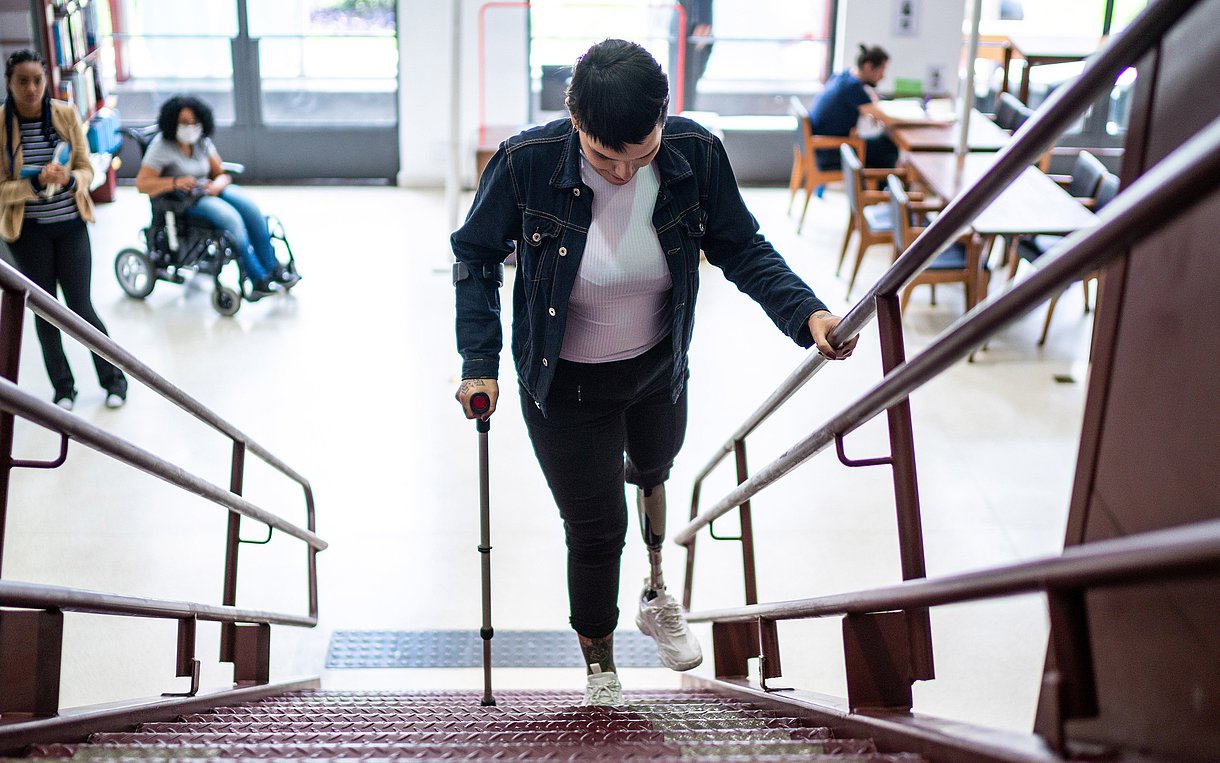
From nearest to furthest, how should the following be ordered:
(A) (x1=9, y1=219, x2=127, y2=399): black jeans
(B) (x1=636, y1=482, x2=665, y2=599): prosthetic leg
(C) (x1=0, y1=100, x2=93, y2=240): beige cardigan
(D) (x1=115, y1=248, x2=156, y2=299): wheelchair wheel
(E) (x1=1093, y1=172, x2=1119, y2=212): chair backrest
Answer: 1. (B) (x1=636, y1=482, x2=665, y2=599): prosthetic leg
2. (C) (x1=0, y1=100, x2=93, y2=240): beige cardigan
3. (A) (x1=9, y1=219, x2=127, y2=399): black jeans
4. (E) (x1=1093, y1=172, x2=1119, y2=212): chair backrest
5. (D) (x1=115, y1=248, x2=156, y2=299): wheelchair wheel

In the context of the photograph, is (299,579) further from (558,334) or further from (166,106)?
(166,106)

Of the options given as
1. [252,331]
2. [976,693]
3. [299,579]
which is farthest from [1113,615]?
[252,331]

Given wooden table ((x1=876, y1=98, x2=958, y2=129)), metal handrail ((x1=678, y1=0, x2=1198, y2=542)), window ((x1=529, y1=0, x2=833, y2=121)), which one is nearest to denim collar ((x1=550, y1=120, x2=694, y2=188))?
metal handrail ((x1=678, y1=0, x2=1198, y2=542))

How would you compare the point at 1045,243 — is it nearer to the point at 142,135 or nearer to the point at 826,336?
the point at 826,336

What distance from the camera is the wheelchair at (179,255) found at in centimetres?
715

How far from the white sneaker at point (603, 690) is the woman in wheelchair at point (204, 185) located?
15.9 ft

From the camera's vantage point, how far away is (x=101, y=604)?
6.60ft

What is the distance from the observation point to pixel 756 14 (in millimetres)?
10281

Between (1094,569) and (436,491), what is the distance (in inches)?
168

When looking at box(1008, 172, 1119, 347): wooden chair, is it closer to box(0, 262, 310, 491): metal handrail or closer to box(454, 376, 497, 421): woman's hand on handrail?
box(454, 376, 497, 421): woman's hand on handrail

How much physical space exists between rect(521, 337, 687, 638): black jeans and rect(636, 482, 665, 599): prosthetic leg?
0.75 feet

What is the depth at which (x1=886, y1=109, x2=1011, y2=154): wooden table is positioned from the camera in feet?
26.3

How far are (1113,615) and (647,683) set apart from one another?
263 centimetres

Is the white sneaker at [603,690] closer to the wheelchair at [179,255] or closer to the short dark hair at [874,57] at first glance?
the wheelchair at [179,255]
